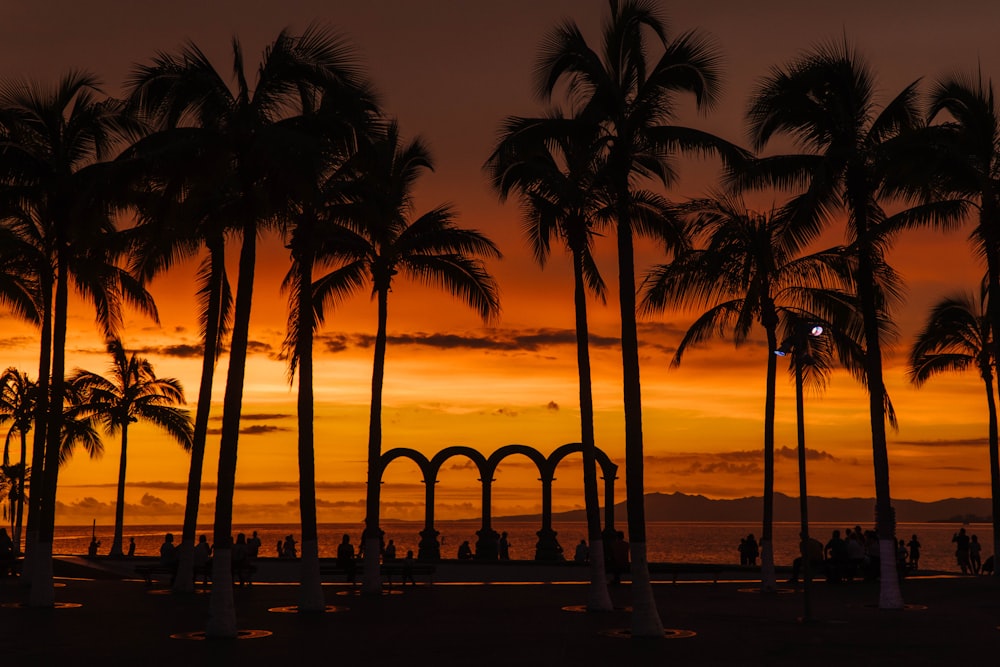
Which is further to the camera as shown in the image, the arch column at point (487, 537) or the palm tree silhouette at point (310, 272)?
the arch column at point (487, 537)

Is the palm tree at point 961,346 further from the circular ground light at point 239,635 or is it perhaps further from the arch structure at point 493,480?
the circular ground light at point 239,635

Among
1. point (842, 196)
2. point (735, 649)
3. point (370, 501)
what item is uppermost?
point (842, 196)

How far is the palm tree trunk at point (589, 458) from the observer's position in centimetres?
2372

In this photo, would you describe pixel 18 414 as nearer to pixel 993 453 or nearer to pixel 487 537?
pixel 487 537

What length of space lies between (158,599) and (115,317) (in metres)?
8.61

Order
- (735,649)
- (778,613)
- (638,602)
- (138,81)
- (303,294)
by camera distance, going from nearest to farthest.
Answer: (735,649) → (638,602) → (138,81) → (778,613) → (303,294)

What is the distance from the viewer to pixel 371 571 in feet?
91.6

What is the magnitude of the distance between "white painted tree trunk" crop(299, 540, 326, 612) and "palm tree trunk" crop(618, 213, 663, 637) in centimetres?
649

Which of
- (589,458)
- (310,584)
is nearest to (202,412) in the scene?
(310,584)

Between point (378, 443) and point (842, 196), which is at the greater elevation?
point (842, 196)

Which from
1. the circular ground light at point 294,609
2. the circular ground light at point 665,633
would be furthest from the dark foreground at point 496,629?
the circular ground light at point 665,633

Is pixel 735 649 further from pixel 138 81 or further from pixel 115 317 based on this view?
pixel 115 317

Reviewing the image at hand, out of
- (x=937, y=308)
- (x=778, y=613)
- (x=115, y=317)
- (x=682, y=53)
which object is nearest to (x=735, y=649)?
(x=778, y=613)

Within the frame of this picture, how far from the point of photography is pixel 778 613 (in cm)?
2356
